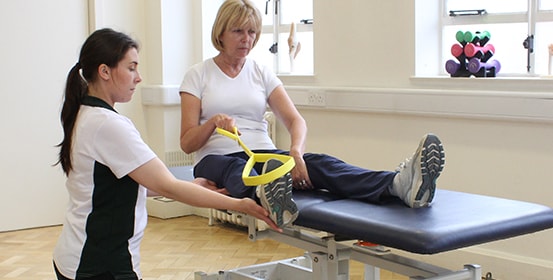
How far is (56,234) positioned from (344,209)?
2.90m

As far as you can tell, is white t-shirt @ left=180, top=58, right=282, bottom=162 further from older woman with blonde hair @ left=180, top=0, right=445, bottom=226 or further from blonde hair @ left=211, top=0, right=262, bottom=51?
blonde hair @ left=211, top=0, right=262, bottom=51

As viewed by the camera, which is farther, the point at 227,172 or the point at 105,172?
the point at 227,172

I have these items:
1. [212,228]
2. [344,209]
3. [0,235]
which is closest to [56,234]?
[0,235]

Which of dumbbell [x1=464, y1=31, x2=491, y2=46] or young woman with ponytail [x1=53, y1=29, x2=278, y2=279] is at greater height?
dumbbell [x1=464, y1=31, x2=491, y2=46]

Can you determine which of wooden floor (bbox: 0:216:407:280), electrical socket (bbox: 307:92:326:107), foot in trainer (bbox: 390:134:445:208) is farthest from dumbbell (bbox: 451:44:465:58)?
foot in trainer (bbox: 390:134:445:208)

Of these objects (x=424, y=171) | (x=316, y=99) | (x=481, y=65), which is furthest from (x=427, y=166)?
(x=316, y=99)

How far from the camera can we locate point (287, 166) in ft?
7.32

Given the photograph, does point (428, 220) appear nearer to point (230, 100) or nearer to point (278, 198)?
point (278, 198)

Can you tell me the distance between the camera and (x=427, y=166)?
2.34 meters

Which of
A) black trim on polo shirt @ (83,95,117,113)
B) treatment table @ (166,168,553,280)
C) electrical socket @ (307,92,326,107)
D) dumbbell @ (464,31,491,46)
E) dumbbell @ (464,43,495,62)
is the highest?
dumbbell @ (464,31,491,46)

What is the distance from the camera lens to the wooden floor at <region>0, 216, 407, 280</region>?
3.99 m

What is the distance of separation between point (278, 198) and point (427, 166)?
1.44 ft

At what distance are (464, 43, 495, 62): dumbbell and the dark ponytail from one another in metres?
2.07

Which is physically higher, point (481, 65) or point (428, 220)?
point (481, 65)
